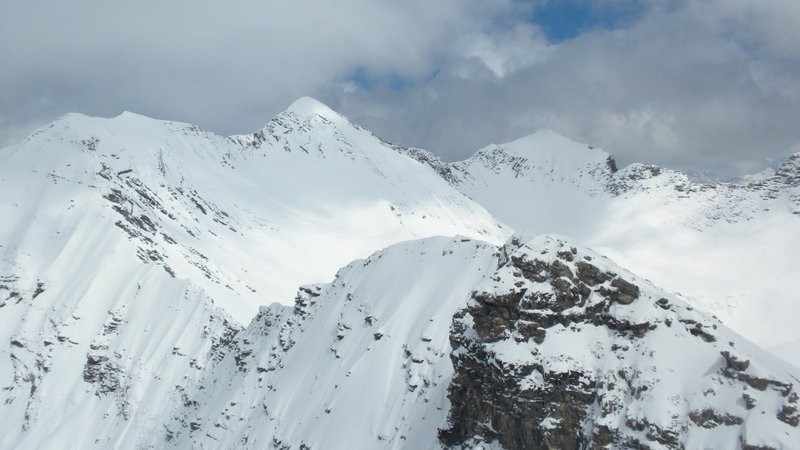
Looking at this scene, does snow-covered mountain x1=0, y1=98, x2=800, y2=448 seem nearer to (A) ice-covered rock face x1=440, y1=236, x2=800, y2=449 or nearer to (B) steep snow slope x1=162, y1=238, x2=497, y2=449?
(A) ice-covered rock face x1=440, y1=236, x2=800, y2=449

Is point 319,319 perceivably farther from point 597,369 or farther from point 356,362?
point 597,369

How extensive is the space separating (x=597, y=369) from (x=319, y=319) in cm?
3469

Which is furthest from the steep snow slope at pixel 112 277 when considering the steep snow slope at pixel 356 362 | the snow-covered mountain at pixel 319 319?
the steep snow slope at pixel 356 362

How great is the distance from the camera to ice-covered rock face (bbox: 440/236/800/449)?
25.7 metres

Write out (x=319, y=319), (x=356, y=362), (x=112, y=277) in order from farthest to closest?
(x=112, y=277) < (x=319, y=319) < (x=356, y=362)

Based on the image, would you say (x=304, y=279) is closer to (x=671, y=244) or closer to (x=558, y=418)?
(x=558, y=418)

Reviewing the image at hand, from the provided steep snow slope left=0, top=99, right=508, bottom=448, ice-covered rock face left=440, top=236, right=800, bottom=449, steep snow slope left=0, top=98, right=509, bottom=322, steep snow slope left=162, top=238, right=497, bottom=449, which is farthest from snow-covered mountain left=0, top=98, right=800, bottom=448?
steep snow slope left=0, top=98, right=509, bottom=322

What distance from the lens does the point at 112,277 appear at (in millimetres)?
88188

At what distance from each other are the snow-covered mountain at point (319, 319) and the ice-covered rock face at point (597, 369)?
4.1 inches

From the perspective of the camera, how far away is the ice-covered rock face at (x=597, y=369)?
25.7 m

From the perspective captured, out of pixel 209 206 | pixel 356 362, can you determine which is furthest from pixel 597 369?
pixel 209 206

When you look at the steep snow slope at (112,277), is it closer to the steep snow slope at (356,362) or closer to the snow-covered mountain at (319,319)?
the snow-covered mountain at (319,319)

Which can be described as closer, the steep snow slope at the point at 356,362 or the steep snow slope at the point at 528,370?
the steep snow slope at the point at 528,370

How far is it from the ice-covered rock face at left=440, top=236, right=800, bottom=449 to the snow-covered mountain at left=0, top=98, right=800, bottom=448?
0.34 ft
